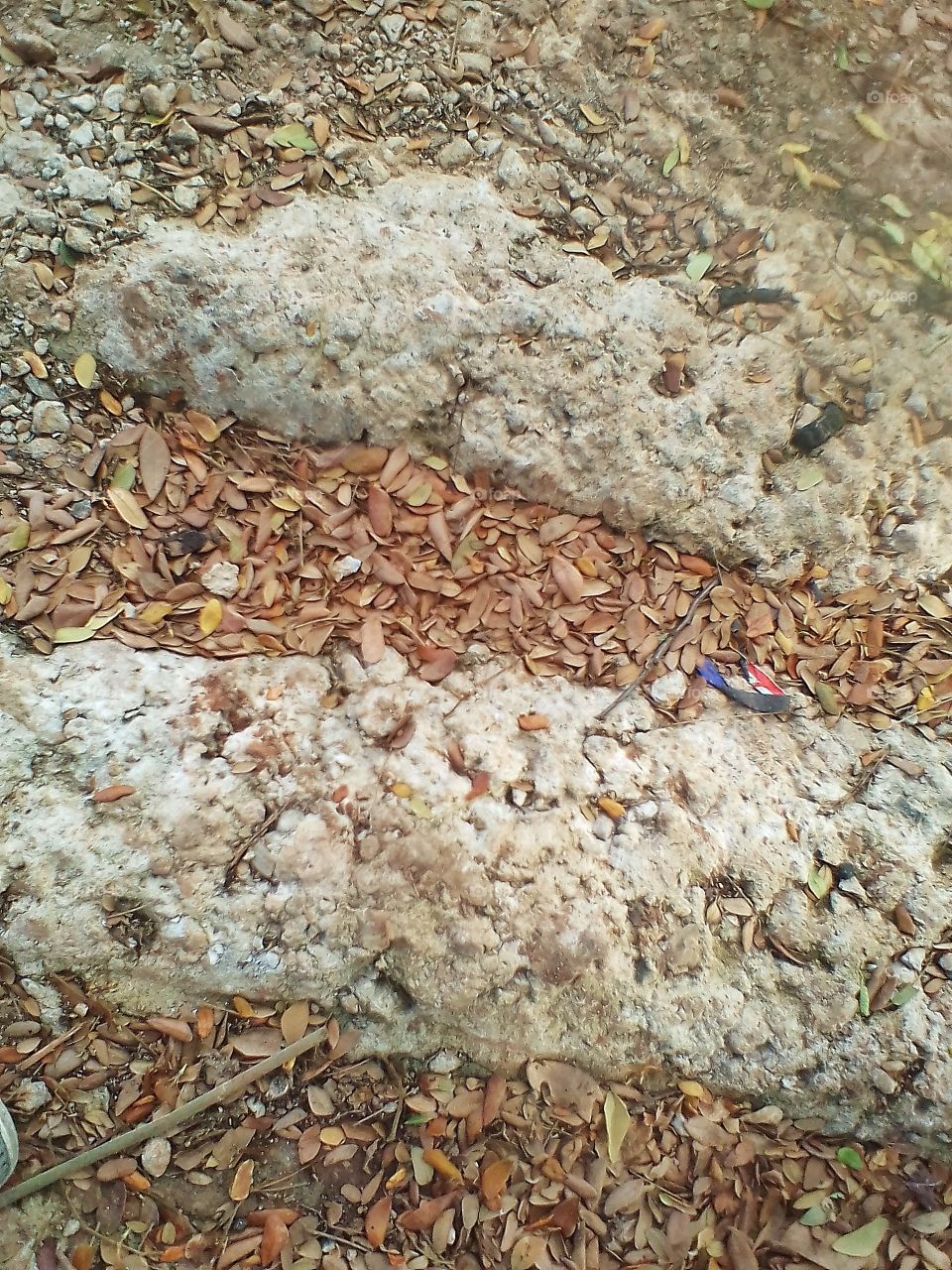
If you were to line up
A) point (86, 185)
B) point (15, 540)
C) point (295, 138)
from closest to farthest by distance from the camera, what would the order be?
point (15, 540) < point (86, 185) < point (295, 138)

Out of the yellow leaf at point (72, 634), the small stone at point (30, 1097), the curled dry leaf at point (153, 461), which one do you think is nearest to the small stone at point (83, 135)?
the curled dry leaf at point (153, 461)

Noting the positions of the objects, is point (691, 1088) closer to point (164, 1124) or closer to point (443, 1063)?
point (443, 1063)

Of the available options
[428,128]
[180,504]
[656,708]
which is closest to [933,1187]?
[656,708]

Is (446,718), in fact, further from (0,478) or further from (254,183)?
(254,183)

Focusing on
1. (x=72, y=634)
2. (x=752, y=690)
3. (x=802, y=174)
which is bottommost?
(x=72, y=634)

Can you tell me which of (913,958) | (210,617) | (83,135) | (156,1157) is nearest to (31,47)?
(83,135)
